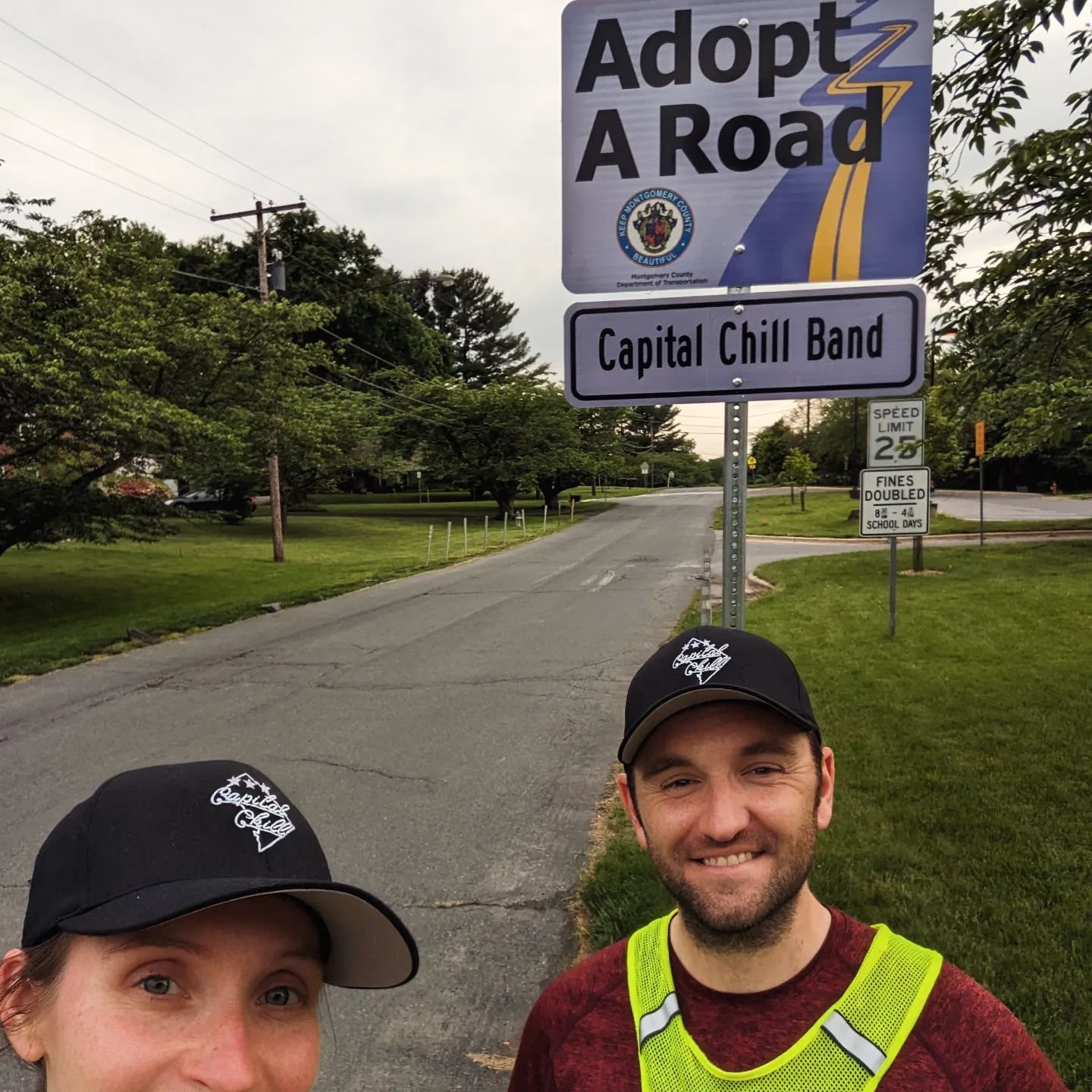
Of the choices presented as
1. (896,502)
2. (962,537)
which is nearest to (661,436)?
(962,537)

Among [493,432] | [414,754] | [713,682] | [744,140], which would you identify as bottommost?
[414,754]

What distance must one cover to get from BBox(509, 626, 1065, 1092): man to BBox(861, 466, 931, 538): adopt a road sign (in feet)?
28.9

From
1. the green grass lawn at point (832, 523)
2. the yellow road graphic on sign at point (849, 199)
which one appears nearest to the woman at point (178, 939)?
the yellow road graphic on sign at point (849, 199)

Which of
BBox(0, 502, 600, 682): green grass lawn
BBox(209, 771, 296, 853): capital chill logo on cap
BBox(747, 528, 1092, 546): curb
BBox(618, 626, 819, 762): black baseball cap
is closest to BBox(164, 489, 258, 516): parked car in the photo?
BBox(0, 502, 600, 682): green grass lawn

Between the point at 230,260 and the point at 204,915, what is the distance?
5048 cm

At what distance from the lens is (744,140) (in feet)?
6.20

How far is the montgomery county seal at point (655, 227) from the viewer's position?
1945 mm

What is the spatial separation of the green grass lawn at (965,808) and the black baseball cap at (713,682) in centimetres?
191

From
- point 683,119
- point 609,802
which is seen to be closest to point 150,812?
point 683,119

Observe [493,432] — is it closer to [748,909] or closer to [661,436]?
[748,909]

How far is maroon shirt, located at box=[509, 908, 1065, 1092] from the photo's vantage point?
1.24 m

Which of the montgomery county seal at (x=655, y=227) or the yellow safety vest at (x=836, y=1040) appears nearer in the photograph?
the yellow safety vest at (x=836, y=1040)

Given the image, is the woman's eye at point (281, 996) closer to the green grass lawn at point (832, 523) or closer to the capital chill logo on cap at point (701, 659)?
the capital chill logo on cap at point (701, 659)

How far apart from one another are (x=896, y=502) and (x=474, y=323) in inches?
2464
